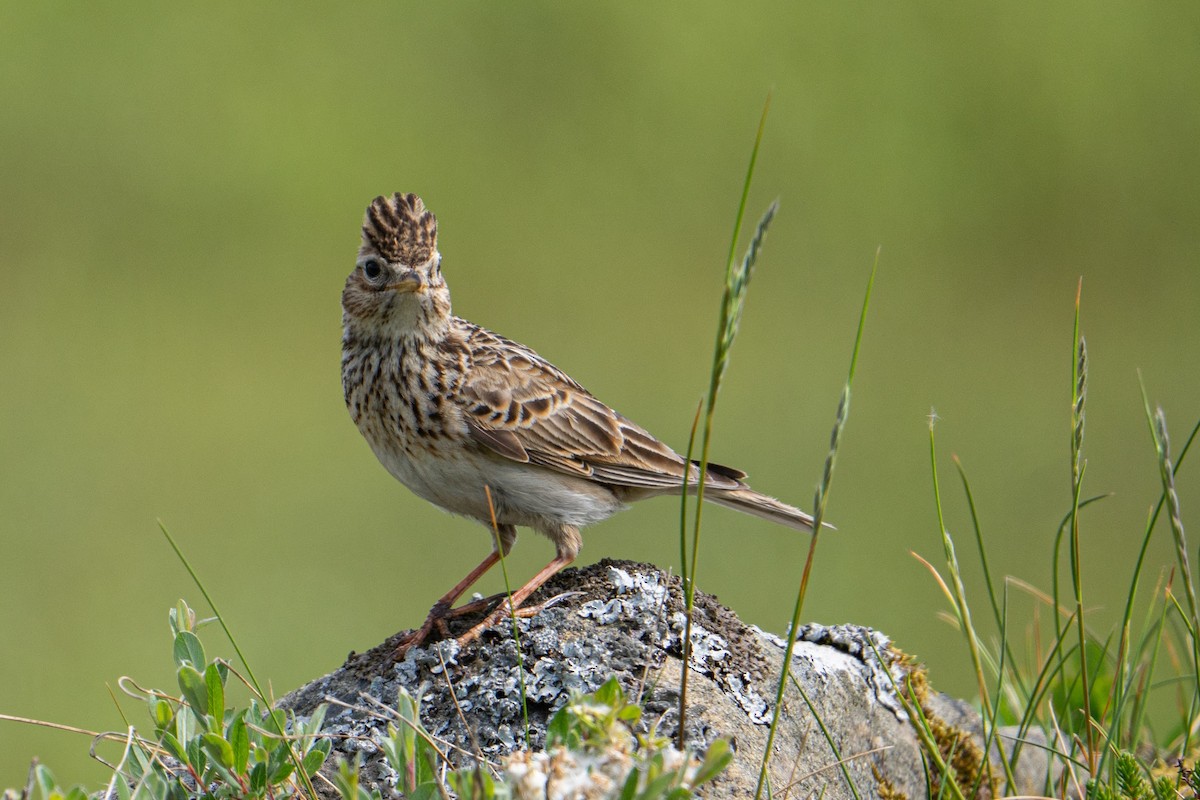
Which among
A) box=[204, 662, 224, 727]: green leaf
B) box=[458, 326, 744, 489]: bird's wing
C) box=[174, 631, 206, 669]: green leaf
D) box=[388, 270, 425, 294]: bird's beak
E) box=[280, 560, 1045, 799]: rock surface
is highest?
box=[388, 270, 425, 294]: bird's beak

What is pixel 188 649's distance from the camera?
9.70 feet

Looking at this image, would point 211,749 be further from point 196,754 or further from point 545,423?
point 545,423

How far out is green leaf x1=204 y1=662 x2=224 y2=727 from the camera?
2.84 m

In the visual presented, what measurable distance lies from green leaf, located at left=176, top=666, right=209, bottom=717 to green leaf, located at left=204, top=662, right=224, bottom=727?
0.01 meters

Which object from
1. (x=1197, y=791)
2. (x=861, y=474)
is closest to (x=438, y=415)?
(x=1197, y=791)

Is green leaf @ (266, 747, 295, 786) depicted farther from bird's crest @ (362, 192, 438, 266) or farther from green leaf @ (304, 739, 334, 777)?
bird's crest @ (362, 192, 438, 266)

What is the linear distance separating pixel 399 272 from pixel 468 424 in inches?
23.6

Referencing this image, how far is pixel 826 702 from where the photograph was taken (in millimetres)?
3604

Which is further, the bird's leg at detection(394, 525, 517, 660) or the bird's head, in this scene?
the bird's head

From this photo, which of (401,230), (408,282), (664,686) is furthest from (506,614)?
(401,230)

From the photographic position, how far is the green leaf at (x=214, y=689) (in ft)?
9.32

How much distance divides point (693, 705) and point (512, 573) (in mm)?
6114

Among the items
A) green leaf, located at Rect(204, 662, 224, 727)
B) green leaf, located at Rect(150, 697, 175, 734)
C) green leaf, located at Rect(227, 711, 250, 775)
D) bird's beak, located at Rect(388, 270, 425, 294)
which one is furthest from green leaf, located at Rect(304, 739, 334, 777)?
bird's beak, located at Rect(388, 270, 425, 294)

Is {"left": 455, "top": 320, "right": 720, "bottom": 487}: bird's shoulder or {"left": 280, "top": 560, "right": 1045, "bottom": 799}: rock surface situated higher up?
{"left": 455, "top": 320, "right": 720, "bottom": 487}: bird's shoulder
